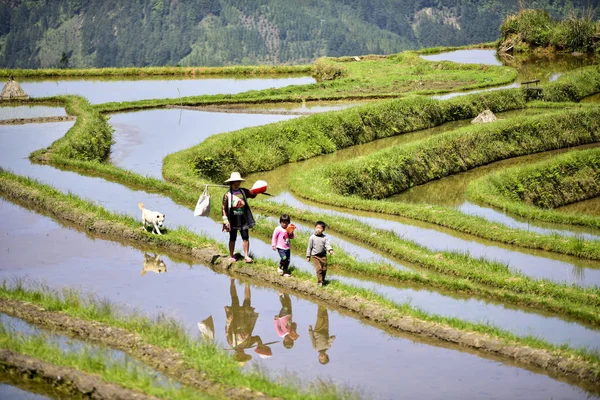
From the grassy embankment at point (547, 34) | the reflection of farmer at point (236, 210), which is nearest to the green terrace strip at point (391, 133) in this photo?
the reflection of farmer at point (236, 210)

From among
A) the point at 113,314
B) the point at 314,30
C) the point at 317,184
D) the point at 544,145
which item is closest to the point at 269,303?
the point at 113,314

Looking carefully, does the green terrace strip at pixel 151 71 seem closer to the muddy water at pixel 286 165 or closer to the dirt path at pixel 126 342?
the muddy water at pixel 286 165

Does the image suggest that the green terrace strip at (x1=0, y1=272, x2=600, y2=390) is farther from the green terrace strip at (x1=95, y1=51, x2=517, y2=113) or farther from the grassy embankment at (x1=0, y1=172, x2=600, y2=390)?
the green terrace strip at (x1=95, y1=51, x2=517, y2=113)

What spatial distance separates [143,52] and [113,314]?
3418 inches

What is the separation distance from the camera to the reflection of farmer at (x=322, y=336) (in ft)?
35.8

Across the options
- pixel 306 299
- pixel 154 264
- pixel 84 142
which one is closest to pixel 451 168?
pixel 84 142

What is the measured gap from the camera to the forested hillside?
94.2m

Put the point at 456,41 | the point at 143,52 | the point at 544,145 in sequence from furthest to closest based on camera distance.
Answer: the point at 456,41 < the point at 143,52 < the point at 544,145

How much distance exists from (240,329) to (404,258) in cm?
422

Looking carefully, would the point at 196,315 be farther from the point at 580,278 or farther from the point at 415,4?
the point at 415,4

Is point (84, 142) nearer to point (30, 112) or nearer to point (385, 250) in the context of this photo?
point (30, 112)

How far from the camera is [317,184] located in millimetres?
21000

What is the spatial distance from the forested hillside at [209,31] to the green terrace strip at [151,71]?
151 ft

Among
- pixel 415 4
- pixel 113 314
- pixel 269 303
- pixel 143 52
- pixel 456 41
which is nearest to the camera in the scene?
pixel 113 314
